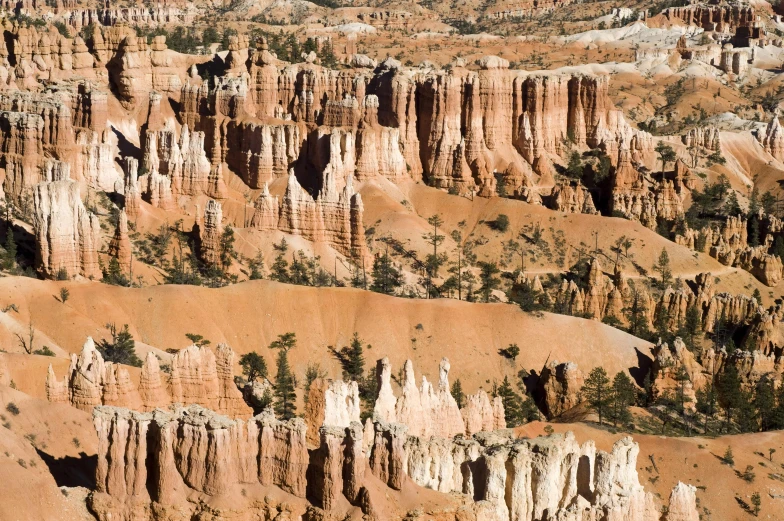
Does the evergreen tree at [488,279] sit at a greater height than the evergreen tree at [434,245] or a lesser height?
lesser

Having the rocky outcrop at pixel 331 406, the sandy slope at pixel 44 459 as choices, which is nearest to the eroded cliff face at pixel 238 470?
the sandy slope at pixel 44 459

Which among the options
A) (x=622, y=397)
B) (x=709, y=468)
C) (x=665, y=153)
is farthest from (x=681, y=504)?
(x=665, y=153)

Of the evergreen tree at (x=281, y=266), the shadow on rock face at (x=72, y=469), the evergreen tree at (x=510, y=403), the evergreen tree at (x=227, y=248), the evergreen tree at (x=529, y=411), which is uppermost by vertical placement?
the shadow on rock face at (x=72, y=469)

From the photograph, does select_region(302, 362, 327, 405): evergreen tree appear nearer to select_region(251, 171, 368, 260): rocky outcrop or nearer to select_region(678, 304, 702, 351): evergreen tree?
select_region(251, 171, 368, 260): rocky outcrop

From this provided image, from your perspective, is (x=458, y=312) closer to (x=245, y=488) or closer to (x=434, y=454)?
(x=434, y=454)

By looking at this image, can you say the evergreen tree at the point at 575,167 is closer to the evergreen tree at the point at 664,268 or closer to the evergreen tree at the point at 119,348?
the evergreen tree at the point at 664,268
